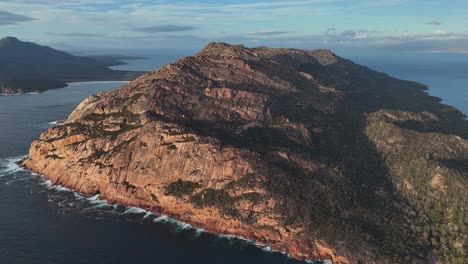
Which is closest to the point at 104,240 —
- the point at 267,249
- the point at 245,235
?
the point at 245,235

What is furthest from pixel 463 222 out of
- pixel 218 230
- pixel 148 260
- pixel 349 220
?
pixel 148 260

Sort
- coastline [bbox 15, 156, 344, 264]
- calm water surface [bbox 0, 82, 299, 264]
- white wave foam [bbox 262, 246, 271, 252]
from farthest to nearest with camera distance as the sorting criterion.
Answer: white wave foam [bbox 262, 246, 271, 252], coastline [bbox 15, 156, 344, 264], calm water surface [bbox 0, 82, 299, 264]

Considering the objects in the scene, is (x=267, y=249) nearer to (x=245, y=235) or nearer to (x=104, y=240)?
(x=245, y=235)

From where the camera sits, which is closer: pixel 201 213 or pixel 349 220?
pixel 349 220

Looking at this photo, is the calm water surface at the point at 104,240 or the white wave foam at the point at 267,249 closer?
the calm water surface at the point at 104,240

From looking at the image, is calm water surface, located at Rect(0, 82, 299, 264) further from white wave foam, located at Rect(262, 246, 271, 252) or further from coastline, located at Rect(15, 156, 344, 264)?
coastline, located at Rect(15, 156, 344, 264)

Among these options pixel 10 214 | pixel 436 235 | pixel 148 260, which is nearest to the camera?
pixel 148 260

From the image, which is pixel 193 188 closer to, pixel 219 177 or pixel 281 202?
pixel 219 177

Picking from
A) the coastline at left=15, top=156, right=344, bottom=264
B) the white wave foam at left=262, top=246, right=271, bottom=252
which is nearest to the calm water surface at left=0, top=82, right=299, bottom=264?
the white wave foam at left=262, top=246, right=271, bottom=252

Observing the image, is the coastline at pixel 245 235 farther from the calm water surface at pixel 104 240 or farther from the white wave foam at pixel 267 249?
the calm water surface at pixel 104 240

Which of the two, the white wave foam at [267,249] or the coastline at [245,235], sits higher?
the coastline at [245,235]

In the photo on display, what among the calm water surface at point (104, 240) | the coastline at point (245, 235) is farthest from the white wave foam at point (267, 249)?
the calm water surface at point (104, 240)
